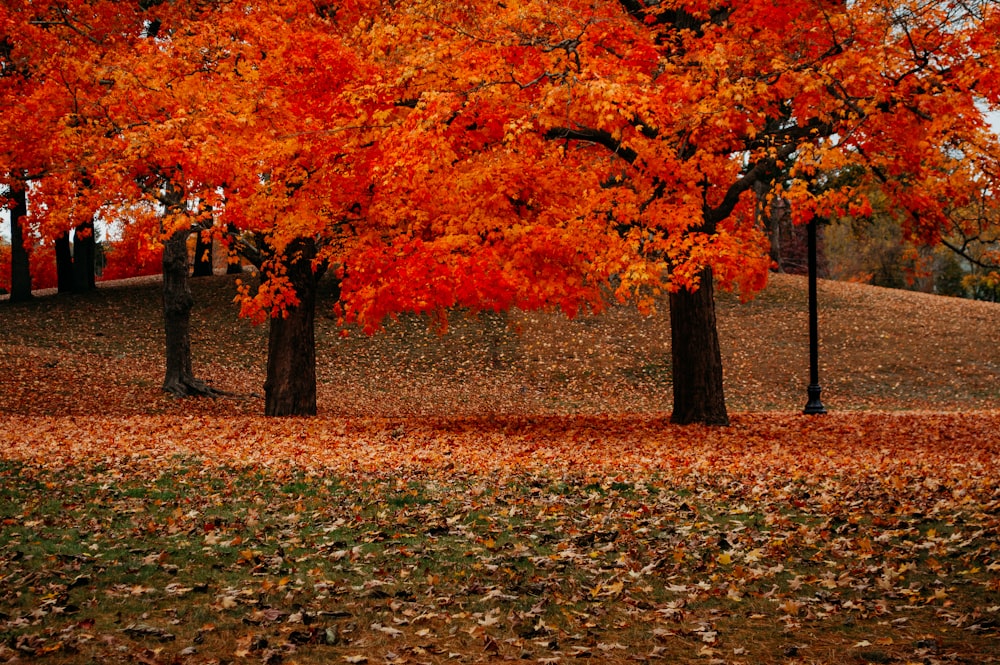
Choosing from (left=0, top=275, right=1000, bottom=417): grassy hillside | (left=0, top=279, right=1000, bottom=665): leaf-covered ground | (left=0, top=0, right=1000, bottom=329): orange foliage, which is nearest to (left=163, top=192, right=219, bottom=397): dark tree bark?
(left=0, top=275, right=1000, bottom=417): grassy hillside

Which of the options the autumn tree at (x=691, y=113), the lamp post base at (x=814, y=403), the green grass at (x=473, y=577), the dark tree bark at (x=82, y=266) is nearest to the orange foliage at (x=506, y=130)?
the autumn tree at (x=691, y=113)

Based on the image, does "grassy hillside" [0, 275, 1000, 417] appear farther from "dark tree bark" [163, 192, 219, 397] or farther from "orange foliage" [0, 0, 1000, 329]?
"orange foliage" [0, 0, 1000, 329]

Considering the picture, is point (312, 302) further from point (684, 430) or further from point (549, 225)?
point (684, 430)

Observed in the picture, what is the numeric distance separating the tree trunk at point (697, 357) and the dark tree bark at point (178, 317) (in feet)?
40.3

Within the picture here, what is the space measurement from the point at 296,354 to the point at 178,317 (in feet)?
19.9

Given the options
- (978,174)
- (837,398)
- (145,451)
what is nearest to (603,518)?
(978,174)

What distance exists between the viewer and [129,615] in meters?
5.74

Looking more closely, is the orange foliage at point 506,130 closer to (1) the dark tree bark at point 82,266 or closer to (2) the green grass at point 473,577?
(2) the green grass at point 473,577

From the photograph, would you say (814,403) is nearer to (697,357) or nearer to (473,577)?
(697,357)

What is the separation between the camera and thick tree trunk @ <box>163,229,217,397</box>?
22.0 m

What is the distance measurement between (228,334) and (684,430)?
19.6 m

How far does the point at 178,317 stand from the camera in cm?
2244

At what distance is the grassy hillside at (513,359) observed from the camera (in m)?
24.1

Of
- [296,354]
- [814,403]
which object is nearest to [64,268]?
[296,354]
